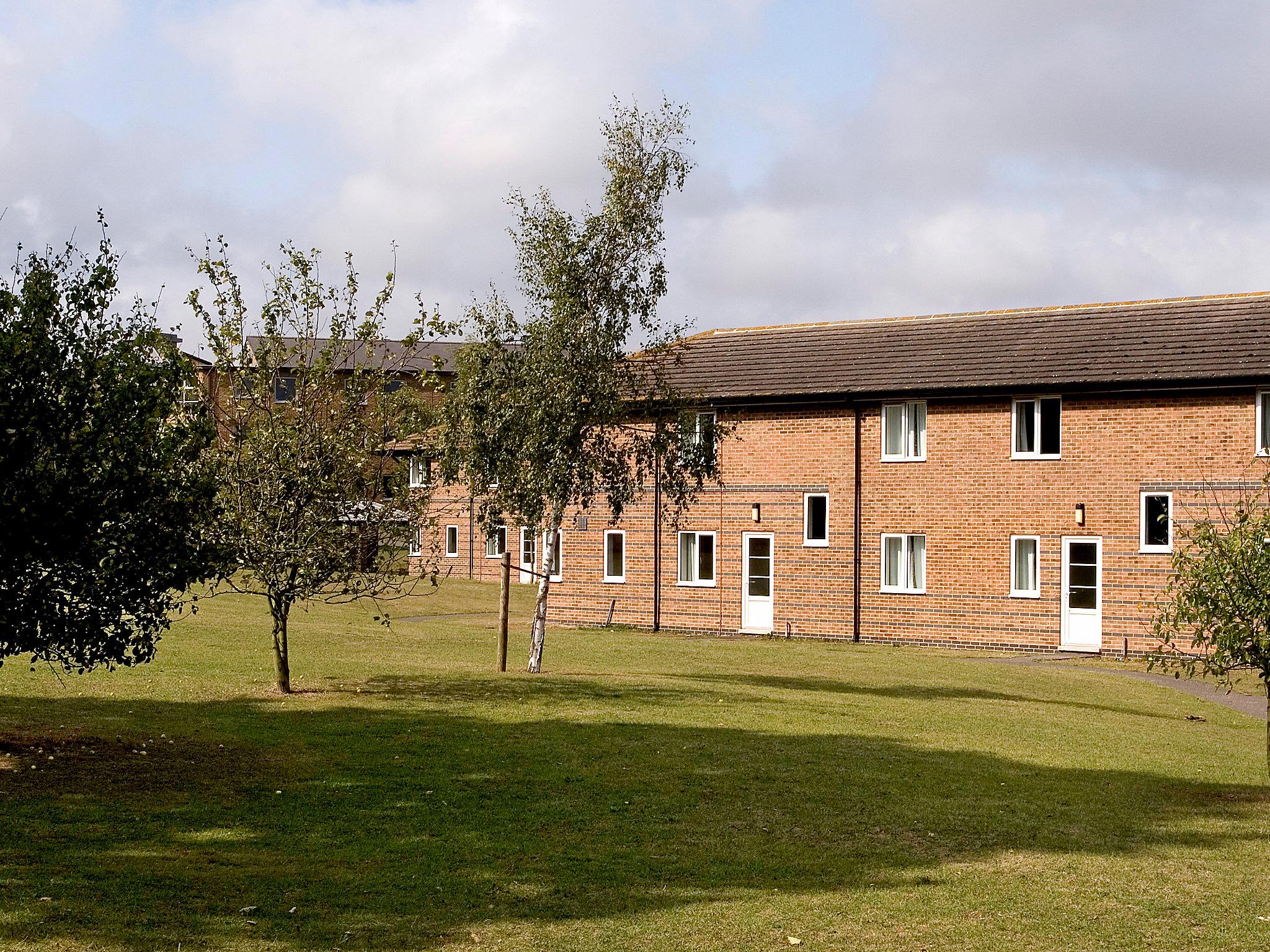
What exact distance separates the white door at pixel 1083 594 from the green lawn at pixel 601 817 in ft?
33.4

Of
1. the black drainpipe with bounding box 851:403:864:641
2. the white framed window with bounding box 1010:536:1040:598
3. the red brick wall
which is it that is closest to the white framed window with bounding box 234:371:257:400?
the red brick wall

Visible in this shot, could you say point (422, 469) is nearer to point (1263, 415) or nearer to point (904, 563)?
point (904, 563)

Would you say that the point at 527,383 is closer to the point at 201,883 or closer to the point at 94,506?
the point at 94,506

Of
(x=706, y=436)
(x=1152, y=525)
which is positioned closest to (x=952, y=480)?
(x=1152, y=525)

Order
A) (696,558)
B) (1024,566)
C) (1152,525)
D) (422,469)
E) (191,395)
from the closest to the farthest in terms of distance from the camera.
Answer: (191,395) < (422,469) < (1152,525) < (1024,566) < (696,558)

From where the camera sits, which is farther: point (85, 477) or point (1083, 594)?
point (1083, 594)

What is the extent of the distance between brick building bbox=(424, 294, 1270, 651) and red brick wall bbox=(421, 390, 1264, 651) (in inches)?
1.8

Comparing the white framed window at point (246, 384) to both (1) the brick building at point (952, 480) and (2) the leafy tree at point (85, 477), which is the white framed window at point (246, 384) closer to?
(2) the leafy tree at point (85, 477)

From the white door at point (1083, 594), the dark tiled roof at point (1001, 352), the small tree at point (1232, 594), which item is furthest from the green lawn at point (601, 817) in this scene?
the dark tiled roof at point (1001, 352)

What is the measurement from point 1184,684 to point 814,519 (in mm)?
10822

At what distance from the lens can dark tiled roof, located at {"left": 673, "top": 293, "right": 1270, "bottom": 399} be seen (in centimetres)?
3150

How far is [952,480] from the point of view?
110 feet

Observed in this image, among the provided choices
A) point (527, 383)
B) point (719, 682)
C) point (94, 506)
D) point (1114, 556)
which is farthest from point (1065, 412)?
point (94, 506)

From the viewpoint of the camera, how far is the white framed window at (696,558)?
3656 cm
